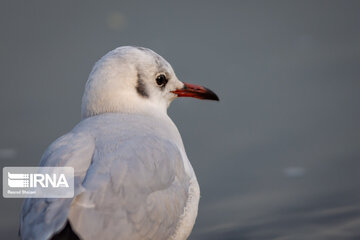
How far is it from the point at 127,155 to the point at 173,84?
2075 mm

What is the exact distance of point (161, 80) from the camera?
7.39m

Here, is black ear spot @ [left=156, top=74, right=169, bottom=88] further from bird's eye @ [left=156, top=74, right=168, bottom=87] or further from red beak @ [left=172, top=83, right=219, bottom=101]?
red beak @ [left=172, top=83, right=219, bottom=101]

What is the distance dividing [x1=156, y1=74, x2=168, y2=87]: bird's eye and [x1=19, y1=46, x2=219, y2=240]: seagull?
0.01 m

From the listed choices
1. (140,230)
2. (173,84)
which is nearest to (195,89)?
(173,84)

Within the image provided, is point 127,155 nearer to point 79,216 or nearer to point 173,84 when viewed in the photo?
point 79,216

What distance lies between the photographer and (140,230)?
549 centimetres

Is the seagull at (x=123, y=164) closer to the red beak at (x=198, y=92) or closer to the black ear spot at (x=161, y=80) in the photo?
the black ear spot at (x=161, y=80)

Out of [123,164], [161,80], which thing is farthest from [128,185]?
[161,80]

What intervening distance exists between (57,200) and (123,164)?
66 centimetres

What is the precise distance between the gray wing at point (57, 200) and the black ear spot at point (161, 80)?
141 cm

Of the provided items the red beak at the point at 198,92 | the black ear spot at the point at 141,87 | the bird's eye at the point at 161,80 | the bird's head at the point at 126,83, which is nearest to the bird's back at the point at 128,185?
the bird's head at the point at 126,83

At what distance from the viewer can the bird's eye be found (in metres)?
7.32

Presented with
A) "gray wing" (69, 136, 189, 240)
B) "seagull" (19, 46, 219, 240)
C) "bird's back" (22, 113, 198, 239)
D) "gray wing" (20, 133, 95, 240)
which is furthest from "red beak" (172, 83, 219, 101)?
"gray wing" (20, 133, 95, 240)

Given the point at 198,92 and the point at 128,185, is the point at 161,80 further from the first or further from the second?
the point at 128,185
